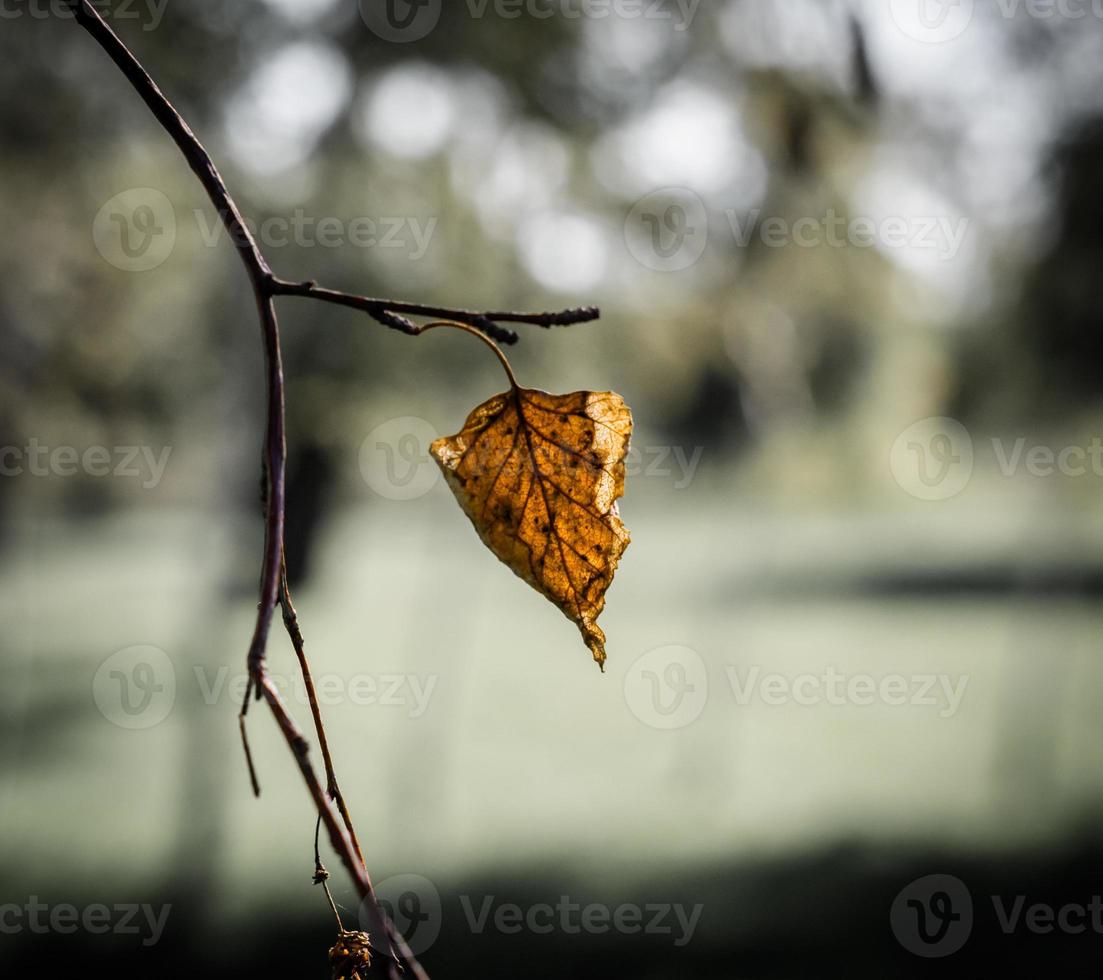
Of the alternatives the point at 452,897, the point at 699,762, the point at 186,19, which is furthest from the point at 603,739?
the point at 186,19

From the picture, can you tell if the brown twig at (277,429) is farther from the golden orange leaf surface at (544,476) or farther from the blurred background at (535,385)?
the blurred background at (535,385)

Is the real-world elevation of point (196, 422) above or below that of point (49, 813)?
above

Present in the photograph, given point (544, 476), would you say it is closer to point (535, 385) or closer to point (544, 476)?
point (544, 476)

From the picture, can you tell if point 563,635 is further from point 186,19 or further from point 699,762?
point 186,19

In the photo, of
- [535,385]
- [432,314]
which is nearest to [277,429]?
[432,314]

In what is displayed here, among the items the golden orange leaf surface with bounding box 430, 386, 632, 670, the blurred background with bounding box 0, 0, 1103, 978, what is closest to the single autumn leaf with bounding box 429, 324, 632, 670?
the golden orange leaf surface with bounding box 430, 386, 632, 670

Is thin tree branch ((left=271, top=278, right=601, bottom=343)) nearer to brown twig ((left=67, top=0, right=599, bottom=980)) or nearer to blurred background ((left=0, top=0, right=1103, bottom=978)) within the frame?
brown twig ((left=67, top=0, right=599, bottom=980))
